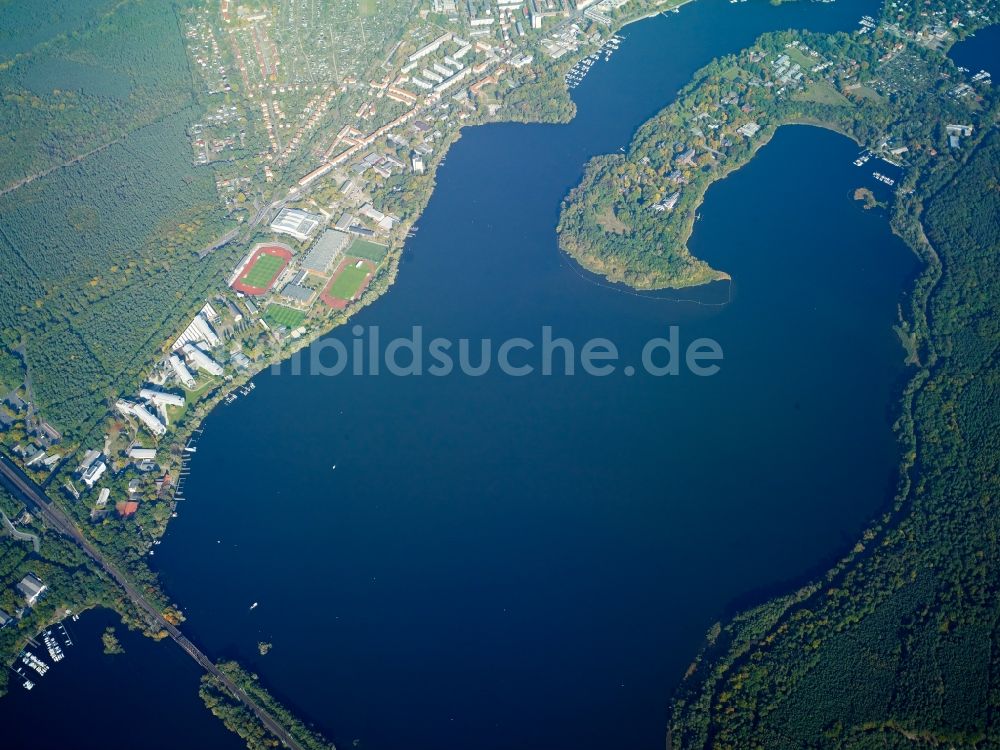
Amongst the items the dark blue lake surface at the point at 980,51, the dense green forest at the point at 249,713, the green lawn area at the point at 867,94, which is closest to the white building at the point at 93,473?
the dense green forest at the point at 249,713

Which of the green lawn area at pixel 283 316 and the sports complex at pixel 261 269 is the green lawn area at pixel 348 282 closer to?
the green lawn area at pixel 283 316

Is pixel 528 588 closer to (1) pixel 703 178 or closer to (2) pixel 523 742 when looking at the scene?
(2) pixel 523 742

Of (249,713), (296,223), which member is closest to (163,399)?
(296,223)

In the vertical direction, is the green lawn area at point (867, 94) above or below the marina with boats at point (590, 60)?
below

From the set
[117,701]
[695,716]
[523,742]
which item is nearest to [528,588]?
[523,742]

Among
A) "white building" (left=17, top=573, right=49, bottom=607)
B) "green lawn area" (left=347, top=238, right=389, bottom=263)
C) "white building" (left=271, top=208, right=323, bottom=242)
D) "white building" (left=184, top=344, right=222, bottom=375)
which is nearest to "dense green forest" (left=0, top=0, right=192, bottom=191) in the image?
"white building" (left=271, top=208, right=323, bottom=242)

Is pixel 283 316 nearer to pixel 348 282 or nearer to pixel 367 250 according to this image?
pixel 348 282
